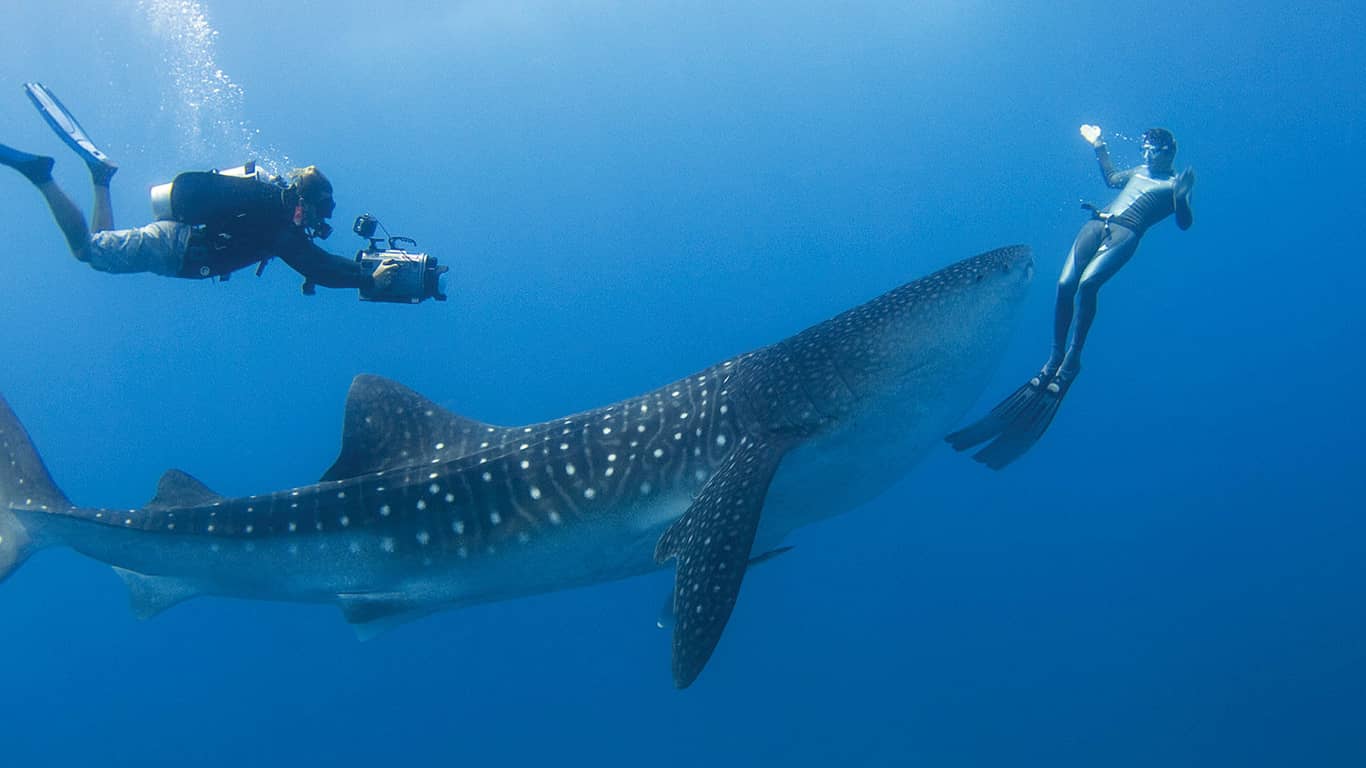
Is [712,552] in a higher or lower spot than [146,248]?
lower

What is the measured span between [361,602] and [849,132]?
72241mm

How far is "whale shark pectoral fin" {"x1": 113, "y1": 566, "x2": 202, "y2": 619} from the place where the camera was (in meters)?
6.36

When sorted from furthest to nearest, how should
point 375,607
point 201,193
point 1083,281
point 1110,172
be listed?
point 1110,172 → point 1083,281 → point 201,193 → point 375,607

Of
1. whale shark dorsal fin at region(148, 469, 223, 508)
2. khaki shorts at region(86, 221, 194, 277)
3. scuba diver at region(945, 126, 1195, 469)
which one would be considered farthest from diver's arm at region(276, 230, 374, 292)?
scuba diver at region(945, 126, 1195, 469)

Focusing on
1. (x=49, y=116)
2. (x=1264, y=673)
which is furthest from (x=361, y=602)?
(x=1264, y=673)

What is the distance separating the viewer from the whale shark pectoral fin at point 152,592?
6.36 metres

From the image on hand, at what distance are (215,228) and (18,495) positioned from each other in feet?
A: 9.62

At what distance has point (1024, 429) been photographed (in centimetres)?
783

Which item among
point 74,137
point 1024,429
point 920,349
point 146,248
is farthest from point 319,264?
point 1024,429

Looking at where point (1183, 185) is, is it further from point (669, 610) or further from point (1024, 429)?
point (669, 610)

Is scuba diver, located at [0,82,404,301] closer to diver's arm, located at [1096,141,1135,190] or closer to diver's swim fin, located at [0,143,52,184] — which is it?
diver's swim fin, located at [0,143,52,184]

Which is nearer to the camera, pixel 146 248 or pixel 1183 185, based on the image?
pixel 146 248

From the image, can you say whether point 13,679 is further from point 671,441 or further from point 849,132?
point 849,132

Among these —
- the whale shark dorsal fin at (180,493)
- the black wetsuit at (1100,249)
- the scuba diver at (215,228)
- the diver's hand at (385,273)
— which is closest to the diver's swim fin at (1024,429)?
the black wetsuit at (1100,249)
